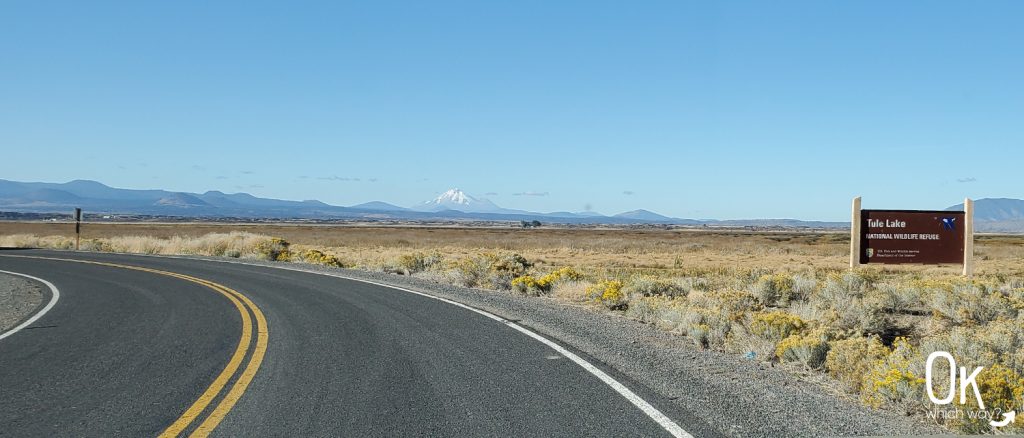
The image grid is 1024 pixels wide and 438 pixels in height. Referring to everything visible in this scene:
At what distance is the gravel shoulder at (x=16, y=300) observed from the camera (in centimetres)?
1301

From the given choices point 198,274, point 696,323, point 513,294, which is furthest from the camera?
point 198,274

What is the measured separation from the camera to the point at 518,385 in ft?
23.9

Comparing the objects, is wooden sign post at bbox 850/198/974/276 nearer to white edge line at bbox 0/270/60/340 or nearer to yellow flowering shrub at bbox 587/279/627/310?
yellow flowering shrub at bbox 587/279/627/310

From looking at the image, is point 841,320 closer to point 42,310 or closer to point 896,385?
point 896,385

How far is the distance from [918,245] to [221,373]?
19.3 meters

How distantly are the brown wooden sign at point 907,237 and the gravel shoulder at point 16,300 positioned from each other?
20240mm

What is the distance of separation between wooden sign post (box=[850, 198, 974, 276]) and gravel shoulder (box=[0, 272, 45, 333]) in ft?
65.8

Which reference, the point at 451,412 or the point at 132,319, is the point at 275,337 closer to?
the point at 132,319

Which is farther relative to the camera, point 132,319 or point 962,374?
point 132,319

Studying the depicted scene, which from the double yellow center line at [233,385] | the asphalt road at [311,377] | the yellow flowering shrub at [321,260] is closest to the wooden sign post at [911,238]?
the asphalt road at [311,377]

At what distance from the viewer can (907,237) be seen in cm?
2005

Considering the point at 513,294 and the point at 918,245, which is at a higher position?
the point at 918,245

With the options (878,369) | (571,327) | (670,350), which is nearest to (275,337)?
(571,327)
